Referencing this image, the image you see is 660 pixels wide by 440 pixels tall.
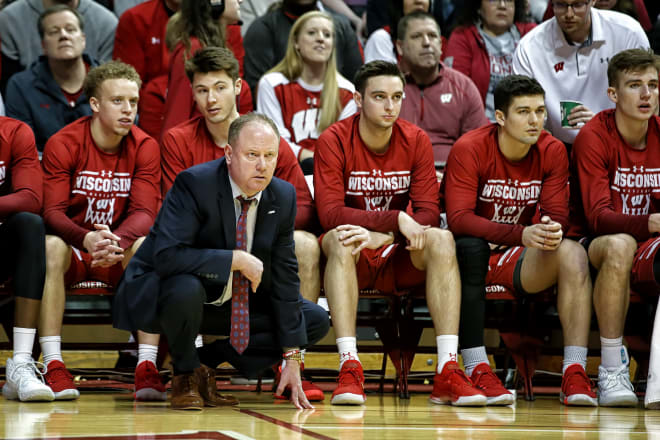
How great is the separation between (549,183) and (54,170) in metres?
2.31

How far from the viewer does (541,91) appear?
4234 millimetres

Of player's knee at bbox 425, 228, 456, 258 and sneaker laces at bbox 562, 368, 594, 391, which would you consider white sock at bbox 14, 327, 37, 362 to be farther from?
sneaker laces at bbox 562, 368, 594, 391

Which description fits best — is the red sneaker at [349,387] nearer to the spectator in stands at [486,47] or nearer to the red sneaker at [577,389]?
the red sneaker at [577,389]

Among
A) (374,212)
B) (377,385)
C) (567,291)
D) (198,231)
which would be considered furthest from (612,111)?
(198,231)

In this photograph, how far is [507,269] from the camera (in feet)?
13.4

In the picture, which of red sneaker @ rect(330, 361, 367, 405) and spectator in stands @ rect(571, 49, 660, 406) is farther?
spectator in stands @ rect(571, 49, 660, 406)

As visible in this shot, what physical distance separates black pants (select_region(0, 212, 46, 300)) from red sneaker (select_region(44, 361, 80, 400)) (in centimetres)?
29

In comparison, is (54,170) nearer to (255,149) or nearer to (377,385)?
(255,149)

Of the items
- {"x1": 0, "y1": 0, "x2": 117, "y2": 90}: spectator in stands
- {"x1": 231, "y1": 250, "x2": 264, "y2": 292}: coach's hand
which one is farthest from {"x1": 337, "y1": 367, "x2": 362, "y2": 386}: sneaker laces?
{"x1": 0, "y1": 0, "x2": 117, "y2": 90}: spectator in stands

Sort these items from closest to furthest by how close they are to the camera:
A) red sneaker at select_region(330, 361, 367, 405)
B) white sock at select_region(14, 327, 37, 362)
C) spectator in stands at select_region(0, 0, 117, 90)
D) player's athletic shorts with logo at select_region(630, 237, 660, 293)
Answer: red sneaker at select_region(330, 361, 367, 405) → white sock at select_region(14, 327, 37, 362) → player's athletic shorts with logo at select_region(630, 237, 660, 293) → spectator in stands at select_region(0, 0, 117, 90)

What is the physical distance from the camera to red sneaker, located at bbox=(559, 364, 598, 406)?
3.72 m

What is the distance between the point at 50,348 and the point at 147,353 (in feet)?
1.31

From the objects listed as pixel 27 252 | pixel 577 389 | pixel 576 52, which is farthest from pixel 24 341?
pixel 576 52

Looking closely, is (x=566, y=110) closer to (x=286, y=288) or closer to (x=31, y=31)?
(x=286, y=288)
